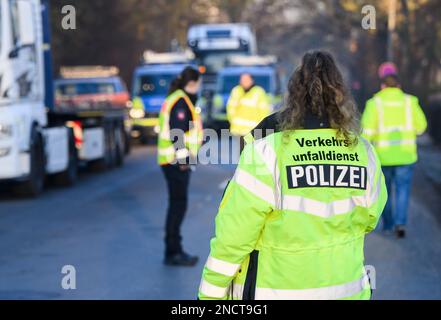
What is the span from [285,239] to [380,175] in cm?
54

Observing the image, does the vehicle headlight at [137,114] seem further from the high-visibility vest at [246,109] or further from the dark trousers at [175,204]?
the dark trousers at [175,204]

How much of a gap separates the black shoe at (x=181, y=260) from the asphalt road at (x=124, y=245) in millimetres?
129

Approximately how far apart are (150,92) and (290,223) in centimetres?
2693

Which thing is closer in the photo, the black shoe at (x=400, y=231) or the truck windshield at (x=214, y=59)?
the black shoe at (x=400, y=231)

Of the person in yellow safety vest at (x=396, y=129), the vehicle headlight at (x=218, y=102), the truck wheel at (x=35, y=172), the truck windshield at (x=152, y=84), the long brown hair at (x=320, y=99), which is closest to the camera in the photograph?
the long brown hair at (x=320, y=99)

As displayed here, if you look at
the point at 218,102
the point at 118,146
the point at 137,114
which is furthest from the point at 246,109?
the point at 218,102

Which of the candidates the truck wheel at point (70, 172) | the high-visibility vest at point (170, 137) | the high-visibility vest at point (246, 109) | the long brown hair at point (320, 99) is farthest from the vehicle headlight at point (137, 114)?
the long brown hair at point (320, 99)

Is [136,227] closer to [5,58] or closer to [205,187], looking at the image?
[5,58]

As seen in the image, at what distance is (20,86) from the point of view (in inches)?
584

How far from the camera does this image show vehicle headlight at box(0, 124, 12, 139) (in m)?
14.2

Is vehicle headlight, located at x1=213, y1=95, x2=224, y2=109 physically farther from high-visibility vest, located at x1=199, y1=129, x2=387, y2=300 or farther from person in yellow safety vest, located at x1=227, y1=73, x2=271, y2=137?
high-visibility vest, located at x1=199, y1=129, x2=387, y2=300

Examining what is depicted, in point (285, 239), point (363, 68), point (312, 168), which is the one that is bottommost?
point (363, 68)

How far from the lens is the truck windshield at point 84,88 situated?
1145 inches
